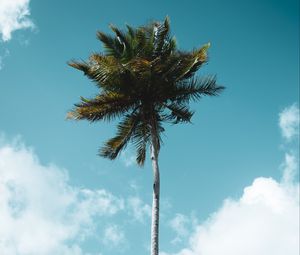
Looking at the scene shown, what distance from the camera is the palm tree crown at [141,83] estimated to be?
64.9 feet

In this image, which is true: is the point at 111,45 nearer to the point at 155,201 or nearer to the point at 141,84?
the point at 141,84

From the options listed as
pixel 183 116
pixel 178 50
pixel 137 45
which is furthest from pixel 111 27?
pixel 183 116

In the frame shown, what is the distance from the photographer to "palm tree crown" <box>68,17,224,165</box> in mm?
19781

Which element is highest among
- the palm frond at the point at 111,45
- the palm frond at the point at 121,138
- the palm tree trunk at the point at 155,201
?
the palm frond at the point at 111,45

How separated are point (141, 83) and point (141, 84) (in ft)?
0.16

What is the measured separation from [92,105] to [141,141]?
2.71 meters

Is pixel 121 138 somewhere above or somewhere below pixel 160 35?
below

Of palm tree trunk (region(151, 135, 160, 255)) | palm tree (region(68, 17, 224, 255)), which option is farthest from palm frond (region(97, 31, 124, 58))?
palm tree trunk (region(151, 135, 160, 255))

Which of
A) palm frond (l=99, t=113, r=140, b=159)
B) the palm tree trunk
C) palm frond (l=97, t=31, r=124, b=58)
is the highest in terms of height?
palm frond (l=97, t=31, r=124, b=58)

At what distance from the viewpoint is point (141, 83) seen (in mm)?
19844

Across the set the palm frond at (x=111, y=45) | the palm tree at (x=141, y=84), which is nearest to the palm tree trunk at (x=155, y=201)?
the palm tree at (x=141, y=84)

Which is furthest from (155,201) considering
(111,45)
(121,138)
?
(111,45)

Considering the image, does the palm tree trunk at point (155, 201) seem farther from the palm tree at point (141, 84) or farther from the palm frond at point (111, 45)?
the palm frond at point (111, 45)

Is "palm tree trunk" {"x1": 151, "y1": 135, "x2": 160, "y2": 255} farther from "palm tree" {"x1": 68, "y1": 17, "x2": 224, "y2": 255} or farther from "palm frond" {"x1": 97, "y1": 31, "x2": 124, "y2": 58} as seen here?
"palm frond" {"x1": 97, "y1": 31, "x2": 124, "y2": 58}
